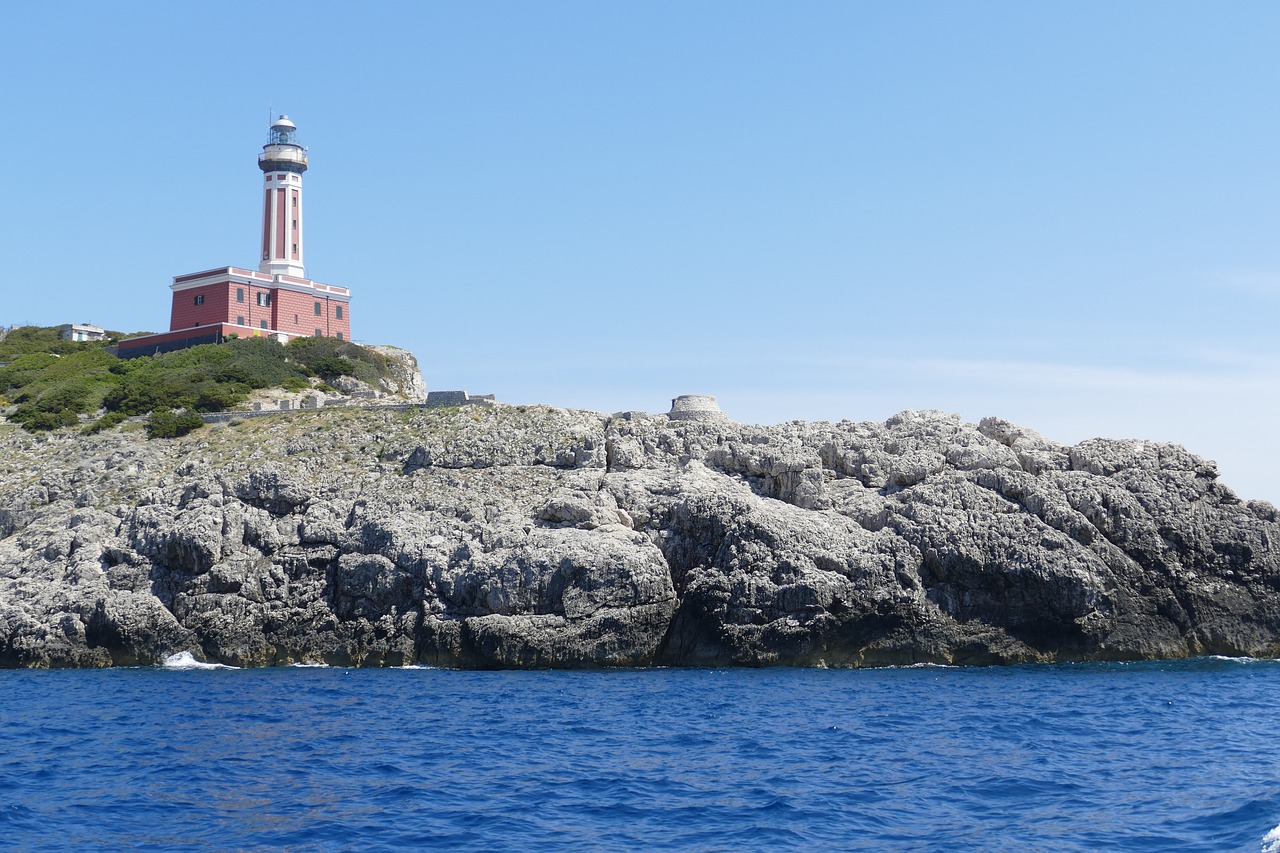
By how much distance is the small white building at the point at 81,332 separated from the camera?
9494 cm

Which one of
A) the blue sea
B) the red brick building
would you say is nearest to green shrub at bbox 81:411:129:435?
the red brick building

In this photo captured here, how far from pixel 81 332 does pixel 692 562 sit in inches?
2763

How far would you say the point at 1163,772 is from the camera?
22203 mm

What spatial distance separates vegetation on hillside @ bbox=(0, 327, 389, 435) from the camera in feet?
196

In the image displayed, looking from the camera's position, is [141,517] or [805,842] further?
[141,517]

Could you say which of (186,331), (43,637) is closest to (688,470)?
(43,637)

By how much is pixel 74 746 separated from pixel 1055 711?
21395 millimetres

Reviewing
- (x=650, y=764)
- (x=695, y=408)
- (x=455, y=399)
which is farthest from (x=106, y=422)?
(x=650, y=764)

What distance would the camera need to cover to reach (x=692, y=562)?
42750 millimetres

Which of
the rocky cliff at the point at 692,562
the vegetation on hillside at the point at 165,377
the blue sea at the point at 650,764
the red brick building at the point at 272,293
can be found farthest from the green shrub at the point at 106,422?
the blue sea at the point at 650,764

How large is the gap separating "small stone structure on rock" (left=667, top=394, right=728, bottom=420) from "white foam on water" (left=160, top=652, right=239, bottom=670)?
19.3m

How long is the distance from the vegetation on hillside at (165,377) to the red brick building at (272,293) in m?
3.32

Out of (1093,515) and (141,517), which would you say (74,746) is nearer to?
(141,517)

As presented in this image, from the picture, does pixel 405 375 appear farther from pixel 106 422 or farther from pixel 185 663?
pixel 185 663
